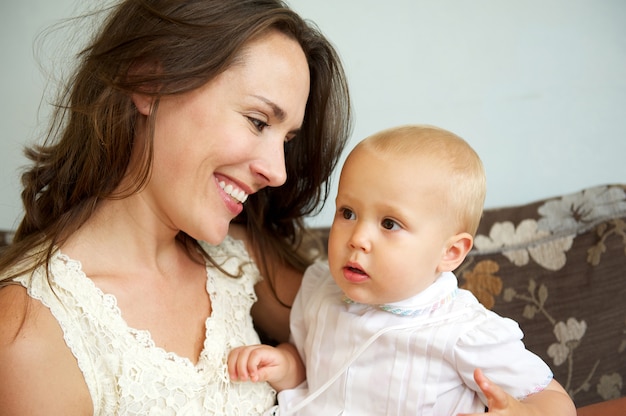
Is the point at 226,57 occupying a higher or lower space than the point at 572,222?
higher

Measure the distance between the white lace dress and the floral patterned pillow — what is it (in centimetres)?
78

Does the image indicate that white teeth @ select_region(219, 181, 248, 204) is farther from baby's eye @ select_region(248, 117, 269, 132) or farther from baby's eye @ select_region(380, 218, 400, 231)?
baby's eye @ select_region(380, 218, 400, 231)

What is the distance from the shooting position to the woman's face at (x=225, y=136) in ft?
4.24

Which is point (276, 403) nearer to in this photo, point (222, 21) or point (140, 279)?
point (140, 279)

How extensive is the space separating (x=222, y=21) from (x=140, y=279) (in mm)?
599

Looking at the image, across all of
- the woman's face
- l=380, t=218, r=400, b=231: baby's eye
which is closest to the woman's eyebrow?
the woman's face

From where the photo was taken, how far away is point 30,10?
1.95 meters

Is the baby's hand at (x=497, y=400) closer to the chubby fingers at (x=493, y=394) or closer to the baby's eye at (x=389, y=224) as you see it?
the chubby fingers at (x=493, y=394)

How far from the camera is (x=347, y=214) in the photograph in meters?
1.30

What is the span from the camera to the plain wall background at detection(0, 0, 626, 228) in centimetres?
209

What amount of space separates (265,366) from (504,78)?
1335 millimetres

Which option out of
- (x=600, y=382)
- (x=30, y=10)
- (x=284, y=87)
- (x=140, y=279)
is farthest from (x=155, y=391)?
(x=30, y=10)

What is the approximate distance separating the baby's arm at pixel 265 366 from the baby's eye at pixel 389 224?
413mm

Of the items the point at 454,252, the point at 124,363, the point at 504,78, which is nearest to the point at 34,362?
the point at 124,363
